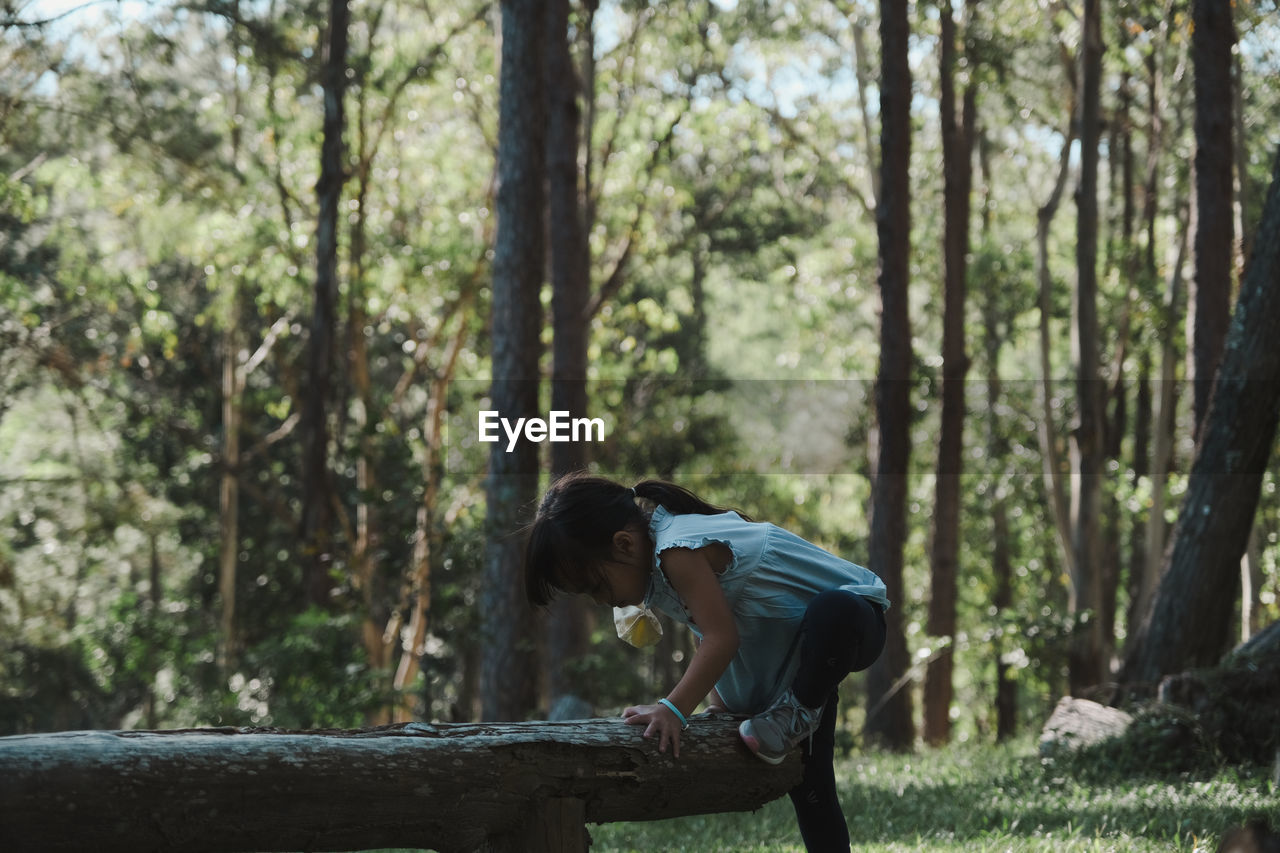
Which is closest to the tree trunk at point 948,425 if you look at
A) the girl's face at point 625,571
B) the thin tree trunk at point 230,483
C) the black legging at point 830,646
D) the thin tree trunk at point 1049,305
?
the thin tree trunk at point 1049,305

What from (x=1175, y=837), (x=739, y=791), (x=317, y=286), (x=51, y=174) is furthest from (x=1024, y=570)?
(x=739, y=791)

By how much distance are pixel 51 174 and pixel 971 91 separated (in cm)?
1313

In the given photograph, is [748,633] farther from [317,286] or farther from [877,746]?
[317,286]

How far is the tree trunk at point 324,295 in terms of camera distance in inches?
589

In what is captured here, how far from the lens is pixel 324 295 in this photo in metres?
15.1

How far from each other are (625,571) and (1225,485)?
542cm

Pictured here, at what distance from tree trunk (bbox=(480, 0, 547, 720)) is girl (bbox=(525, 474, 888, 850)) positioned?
21.9ft

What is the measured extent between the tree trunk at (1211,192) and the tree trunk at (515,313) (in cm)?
547

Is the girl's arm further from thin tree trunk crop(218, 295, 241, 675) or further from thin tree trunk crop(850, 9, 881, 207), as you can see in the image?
thin tree trunk crop(218, 295, 241, 675)

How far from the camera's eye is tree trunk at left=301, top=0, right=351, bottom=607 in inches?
589

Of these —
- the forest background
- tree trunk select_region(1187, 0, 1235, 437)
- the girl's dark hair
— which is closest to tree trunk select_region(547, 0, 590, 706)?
the forest background

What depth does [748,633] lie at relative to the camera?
154 inches

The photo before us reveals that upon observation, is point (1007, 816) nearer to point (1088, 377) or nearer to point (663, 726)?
point (663, 726)

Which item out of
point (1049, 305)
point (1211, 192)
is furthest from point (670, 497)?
point (1049, 305)
